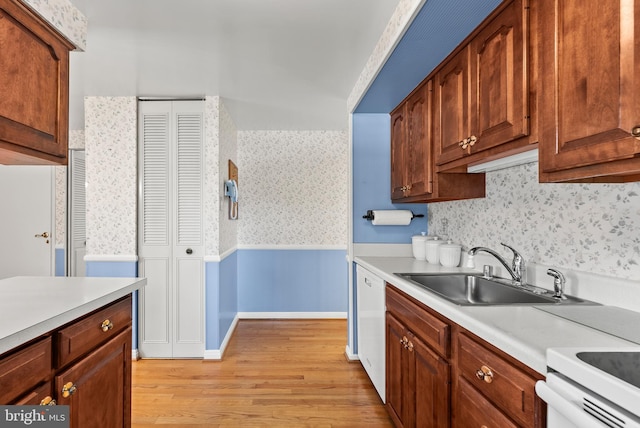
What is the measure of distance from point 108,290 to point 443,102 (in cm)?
200

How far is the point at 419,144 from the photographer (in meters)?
2.31

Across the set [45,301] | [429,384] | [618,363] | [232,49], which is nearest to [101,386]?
[45,301]

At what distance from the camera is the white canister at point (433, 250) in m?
2.43

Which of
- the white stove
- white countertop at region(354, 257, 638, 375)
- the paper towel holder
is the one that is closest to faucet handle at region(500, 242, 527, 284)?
white countertop at region(354, 257, 638, 375)

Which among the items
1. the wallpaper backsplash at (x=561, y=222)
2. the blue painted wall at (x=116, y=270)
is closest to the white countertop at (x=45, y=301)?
the blue painted wall at (x=116, y=270)

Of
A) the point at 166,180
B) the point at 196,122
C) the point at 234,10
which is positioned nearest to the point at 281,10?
the point at 234,10

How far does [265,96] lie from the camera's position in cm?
306

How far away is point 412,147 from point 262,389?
2080 mm

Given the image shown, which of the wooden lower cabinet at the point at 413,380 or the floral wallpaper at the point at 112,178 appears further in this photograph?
the floral wallpaper at the point at 112,178

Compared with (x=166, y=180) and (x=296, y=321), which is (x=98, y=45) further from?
(x=296, y=321)

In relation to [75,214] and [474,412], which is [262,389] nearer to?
[474,412]

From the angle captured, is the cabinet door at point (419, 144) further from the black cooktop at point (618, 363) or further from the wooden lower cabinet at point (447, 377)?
the black cooktop at point (618, 363)

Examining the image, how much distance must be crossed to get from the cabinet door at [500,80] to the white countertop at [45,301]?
5.87 feet

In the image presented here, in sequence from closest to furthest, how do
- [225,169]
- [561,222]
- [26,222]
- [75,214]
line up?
1. [561,222]
2. [225,169]
3. [26,222]
4. [75,214]
